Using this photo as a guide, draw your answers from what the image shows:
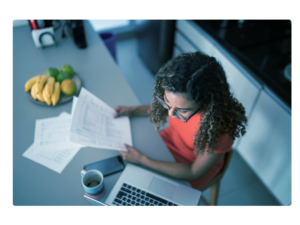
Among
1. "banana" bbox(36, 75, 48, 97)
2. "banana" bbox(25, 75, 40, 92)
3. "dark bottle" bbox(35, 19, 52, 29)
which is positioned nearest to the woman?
"banana" bbox(36, 75, 48, 97)

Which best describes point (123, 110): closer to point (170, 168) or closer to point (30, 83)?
point (170, 168)

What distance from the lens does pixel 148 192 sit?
994 mm

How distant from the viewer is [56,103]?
4.32 feet

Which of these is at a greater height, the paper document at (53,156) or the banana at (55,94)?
the banana at (55,94)

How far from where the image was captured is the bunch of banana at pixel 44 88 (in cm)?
130

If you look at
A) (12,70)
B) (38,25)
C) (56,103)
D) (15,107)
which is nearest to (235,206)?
(56,103)

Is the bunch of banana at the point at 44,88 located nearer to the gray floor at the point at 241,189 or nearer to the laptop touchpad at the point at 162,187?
the laptop touchpad at the point at 162,187

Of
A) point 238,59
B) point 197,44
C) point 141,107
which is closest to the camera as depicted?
point 141,107

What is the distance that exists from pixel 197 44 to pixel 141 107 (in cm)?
103

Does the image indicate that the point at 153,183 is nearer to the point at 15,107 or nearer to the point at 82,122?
the point at 82,122

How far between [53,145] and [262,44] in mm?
1647

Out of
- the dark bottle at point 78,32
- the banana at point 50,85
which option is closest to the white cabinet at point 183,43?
the dark bottle at point 78,32

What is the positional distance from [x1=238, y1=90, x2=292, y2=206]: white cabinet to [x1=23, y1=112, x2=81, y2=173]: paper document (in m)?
1.24

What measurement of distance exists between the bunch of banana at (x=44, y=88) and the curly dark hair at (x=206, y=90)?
66cm
